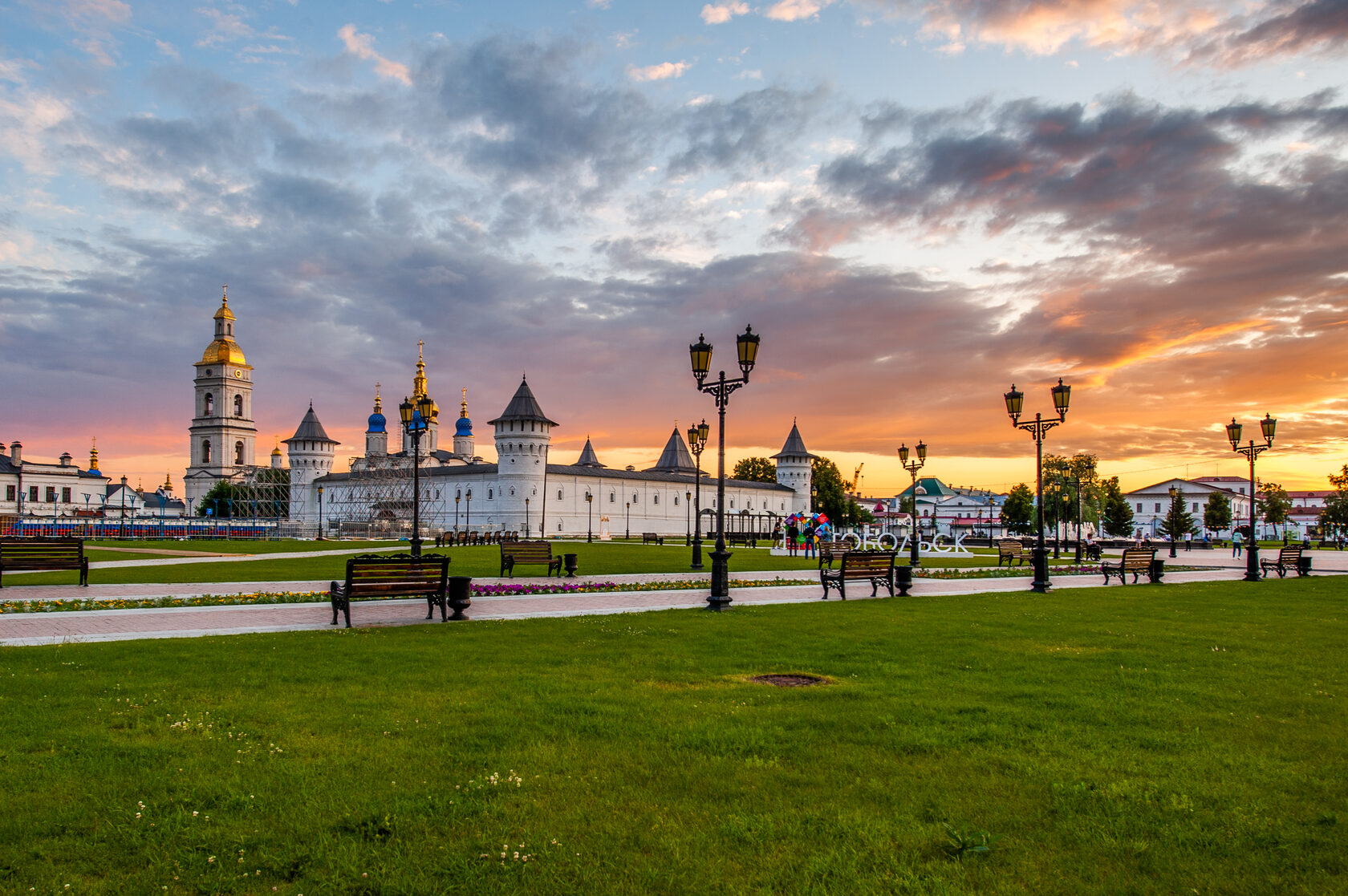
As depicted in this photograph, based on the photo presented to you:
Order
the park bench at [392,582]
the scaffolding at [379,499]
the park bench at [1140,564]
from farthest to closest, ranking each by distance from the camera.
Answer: the scaffolding at [379,499], the park bench at [1140,564], the park bench at [392,582]

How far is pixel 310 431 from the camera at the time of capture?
92312 mm

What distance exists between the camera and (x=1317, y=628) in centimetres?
1193

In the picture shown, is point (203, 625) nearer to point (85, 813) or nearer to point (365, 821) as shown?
point (85, 813)

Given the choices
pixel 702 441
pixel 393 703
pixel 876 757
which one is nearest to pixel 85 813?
pixel 393 703

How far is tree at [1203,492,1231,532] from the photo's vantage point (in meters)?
111

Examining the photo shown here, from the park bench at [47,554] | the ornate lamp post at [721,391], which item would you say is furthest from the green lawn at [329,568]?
the ornate lamp post at [721,391]

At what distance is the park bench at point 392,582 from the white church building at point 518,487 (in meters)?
48.7

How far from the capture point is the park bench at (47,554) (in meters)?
17.2

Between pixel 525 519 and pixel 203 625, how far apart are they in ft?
205

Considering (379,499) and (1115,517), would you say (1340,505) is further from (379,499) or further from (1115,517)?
(379,499)

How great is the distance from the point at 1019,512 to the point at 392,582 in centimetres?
10697

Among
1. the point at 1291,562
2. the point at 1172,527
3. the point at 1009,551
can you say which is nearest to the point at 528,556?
the point at 1009,551

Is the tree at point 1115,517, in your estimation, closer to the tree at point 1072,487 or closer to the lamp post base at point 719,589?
the tree at point 1072,487

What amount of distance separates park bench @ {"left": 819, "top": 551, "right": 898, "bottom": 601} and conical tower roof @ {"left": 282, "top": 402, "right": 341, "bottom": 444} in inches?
3340
